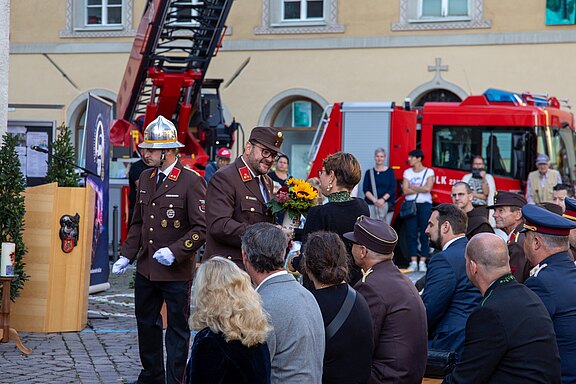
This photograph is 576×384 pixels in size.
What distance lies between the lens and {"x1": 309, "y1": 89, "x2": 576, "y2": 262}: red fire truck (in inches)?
710

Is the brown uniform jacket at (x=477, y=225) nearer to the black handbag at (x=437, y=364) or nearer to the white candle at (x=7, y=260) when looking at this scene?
the black handbag at (x=437, y=364)

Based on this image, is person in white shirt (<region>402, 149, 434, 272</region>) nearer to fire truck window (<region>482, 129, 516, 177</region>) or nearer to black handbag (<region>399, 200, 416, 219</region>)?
black handbag (<region>399, 200, 416, 219</region>)

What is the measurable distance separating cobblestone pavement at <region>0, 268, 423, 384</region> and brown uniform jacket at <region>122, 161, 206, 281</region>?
3.49 feet

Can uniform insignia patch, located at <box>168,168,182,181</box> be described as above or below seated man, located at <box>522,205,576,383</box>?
above

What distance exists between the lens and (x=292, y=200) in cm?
749

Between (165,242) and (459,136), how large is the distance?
11.1m

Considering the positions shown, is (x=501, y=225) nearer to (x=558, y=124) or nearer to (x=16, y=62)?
(x=558, y=124)

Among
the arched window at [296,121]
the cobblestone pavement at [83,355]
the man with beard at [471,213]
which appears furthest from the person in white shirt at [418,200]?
the arched window at [296,121]

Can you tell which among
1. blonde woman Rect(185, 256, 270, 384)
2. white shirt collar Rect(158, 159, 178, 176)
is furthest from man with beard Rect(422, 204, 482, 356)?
blonde woman Rect(185, 256, 270, 384)

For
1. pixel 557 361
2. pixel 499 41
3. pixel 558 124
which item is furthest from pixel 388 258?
pixel 499 41

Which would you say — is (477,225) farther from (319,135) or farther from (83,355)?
(319,135)

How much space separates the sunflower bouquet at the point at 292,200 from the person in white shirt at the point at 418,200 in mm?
9657

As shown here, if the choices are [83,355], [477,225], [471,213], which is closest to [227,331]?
[477,225]

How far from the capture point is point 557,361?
195 inches
